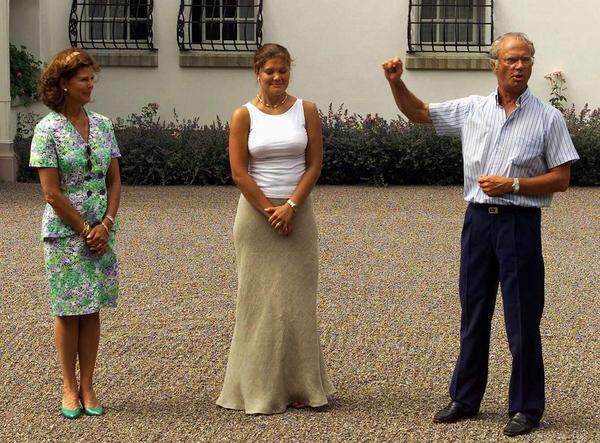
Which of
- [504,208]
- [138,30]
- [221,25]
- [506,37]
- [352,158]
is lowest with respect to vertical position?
[352,158]

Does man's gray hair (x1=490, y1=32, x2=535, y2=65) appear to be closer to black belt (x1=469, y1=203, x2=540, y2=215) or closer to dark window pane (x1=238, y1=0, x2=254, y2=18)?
black belt (x1=469, y1=203, x2=540, y2=215)

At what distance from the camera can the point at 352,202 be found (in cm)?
1426

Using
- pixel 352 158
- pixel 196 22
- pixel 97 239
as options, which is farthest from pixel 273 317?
pixel 196 22

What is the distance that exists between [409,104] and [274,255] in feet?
3.11

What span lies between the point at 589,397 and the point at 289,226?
1.70 m

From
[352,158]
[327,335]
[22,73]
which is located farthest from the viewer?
[22,73]

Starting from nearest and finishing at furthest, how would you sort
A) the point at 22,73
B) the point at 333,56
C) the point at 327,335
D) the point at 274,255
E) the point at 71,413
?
the point at 71,413 → the point at 274,255 → the point at 327,335 → the point at 22,73 → the point at 333,56

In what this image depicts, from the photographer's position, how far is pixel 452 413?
574cm

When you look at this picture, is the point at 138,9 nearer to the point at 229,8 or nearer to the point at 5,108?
the point at 229,8

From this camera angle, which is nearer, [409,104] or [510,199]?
[510,199]

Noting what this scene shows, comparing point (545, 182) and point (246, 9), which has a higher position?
point (246, 9)

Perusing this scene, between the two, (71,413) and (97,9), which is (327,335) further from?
(97,9)

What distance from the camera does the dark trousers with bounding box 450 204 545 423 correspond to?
5.49 meters

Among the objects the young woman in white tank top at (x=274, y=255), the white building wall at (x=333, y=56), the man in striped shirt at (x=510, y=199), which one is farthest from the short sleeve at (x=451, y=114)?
the white building wall at (x=333, y=56)
